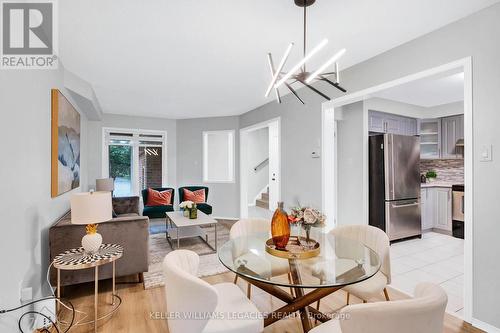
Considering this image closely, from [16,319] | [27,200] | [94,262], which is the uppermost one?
[27,200]

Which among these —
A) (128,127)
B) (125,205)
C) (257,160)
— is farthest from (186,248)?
(257,160)

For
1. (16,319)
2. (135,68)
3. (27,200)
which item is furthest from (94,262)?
(135,68)

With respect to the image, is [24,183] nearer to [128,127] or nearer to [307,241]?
[307,241]

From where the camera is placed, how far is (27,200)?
202 centimetres

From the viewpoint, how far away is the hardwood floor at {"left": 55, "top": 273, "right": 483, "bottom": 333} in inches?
81.9

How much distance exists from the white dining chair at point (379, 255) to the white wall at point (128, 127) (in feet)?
16.3

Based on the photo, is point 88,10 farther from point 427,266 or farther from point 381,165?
point 427,266

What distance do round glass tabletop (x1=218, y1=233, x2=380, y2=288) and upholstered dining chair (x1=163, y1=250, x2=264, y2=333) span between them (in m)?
0.22

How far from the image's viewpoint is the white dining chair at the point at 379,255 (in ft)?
6.06

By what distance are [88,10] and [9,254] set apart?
1876mm

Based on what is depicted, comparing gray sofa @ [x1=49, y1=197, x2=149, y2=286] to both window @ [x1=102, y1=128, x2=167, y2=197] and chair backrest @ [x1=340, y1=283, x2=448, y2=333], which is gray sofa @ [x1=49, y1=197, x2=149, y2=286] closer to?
chair backrest @ [x1=340, y1=283, x2=448, y2=333]

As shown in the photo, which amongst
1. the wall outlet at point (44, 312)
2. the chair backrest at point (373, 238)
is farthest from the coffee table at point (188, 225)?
the chair backrest at point (373, 238)

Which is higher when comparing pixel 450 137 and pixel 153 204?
pixel 450 137

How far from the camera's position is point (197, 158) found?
6.55 m
